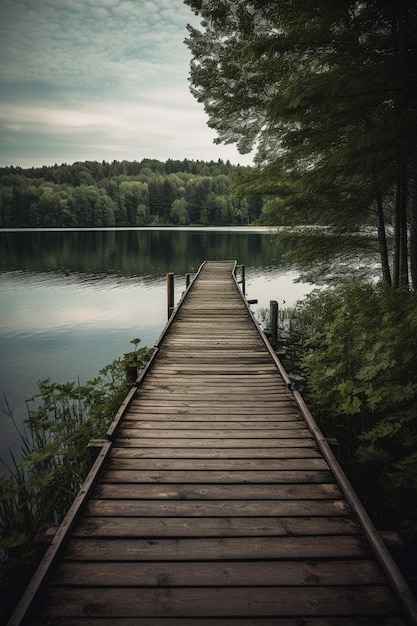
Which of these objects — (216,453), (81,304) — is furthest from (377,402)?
(81,304)

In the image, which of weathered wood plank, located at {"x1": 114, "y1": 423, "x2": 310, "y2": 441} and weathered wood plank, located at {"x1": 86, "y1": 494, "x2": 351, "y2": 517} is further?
weathered wood plank, located at {"x1": 114, "y1": 423, "x2": 310, "y2": 441}

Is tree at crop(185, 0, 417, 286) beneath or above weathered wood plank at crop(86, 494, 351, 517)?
above

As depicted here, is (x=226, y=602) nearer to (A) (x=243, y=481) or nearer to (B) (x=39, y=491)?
(A) (x=243, y=481)

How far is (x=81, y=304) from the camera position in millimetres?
19531

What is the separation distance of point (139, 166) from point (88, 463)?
169 metres

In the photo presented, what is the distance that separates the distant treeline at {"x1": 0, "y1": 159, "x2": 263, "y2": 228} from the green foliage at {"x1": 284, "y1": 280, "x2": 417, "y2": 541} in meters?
90.2

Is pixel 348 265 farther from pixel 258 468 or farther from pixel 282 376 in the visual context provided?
pixel 258 468

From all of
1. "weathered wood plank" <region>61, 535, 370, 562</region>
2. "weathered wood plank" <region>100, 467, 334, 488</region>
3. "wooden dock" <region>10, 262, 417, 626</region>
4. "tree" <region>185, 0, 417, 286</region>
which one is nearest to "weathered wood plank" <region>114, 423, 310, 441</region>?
"wooden dock" <region>10, 262, 417, 626</region>

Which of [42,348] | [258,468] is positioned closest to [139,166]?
[42,348]

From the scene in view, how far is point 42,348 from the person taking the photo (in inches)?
508

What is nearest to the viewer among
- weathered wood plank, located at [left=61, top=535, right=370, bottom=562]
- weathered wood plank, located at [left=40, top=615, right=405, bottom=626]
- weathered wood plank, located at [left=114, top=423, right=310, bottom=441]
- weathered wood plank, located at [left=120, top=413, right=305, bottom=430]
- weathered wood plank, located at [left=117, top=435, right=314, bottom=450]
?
weathered wood plank, located at [left=40, top=615, right=405, bottom=626]

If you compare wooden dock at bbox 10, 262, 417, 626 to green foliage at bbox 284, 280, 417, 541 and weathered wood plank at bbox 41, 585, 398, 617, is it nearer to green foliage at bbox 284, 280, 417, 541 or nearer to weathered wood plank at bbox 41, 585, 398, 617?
weathered wood plank at bbox 41, 585, 398, 617

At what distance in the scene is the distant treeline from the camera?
9581 centimetres

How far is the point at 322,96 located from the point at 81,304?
56.8ft
